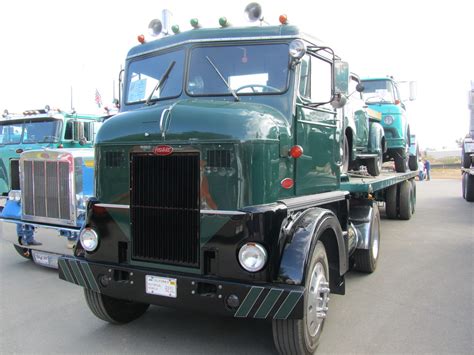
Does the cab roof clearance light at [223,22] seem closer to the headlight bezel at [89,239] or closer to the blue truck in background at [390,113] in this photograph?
the headlight bezel at [89,239]

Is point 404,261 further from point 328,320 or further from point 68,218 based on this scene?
point 68,218

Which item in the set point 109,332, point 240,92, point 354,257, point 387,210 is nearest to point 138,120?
point 240,92

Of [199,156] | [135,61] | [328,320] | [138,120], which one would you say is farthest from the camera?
[135,61]

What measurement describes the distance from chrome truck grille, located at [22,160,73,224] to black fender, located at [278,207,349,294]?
3663mm

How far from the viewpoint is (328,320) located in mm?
4215

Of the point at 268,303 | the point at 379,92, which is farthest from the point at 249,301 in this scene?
the point at 379,92

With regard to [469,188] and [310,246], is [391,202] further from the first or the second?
[310,246]

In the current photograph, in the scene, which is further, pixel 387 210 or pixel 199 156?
pixel 387 210

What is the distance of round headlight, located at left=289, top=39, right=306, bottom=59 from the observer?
12.0 feet

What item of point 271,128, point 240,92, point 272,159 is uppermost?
point 240,92

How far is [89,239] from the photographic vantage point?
3.71 meters

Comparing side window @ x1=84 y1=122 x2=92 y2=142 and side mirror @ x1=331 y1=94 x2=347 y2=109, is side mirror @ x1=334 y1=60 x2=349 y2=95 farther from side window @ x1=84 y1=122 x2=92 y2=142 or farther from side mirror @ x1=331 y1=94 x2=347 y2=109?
side window @ x1=84 y1=122 x2=92 y2=142

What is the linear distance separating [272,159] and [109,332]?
2.22m

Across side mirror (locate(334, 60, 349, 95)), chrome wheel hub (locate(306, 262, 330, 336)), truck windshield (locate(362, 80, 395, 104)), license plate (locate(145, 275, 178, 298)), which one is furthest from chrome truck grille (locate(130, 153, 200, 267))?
truck windshield (locate(362, 80, 395, 104))
